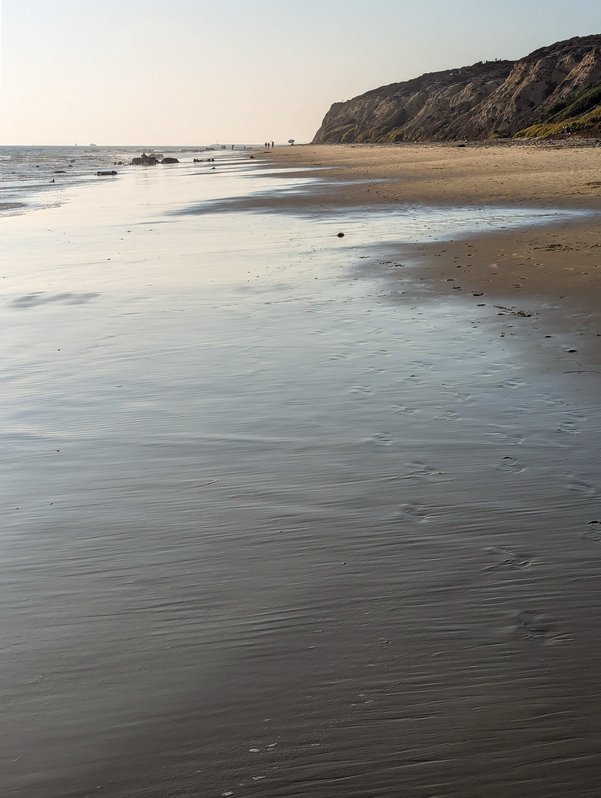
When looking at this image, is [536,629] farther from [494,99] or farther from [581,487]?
[494,99]

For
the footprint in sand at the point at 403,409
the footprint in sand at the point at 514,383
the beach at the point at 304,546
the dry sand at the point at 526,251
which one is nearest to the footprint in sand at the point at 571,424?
the beach at the point at 304,546

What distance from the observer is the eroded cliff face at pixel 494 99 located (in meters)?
83.1

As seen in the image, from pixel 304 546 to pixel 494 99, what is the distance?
9879 cm

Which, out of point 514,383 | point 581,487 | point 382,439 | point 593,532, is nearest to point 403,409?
point 382,439

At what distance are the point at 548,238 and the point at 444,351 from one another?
7.39 meters

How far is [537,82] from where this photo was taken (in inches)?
3585

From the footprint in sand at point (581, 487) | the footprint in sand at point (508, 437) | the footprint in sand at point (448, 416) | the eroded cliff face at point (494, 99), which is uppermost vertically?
the eroded cliff face at point (494, 99)

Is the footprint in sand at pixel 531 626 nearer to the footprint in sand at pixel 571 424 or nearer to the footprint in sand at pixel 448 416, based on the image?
the footprint in sand at pixel 571 424

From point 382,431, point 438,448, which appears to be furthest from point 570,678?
point 382,431

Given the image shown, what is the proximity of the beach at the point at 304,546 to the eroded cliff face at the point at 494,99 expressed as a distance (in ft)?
183

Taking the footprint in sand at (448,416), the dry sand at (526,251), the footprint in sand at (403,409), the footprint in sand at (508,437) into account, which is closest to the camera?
the footprint in sand at (508,437)

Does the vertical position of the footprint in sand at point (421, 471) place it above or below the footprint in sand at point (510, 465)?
below

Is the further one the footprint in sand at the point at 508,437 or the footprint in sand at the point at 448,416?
the footprint in sand at the point at 448,416

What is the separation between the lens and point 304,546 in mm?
4305
